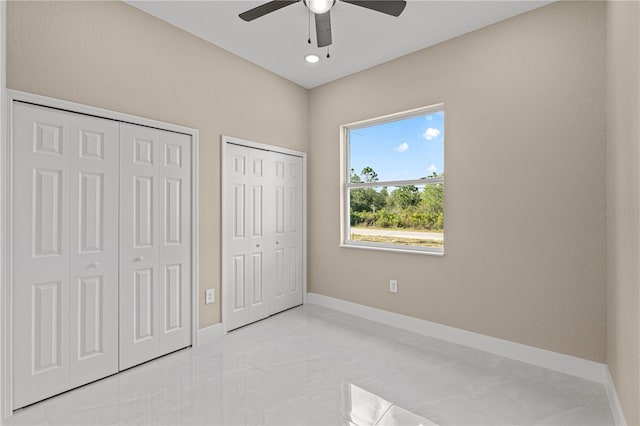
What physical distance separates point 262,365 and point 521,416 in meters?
1.83

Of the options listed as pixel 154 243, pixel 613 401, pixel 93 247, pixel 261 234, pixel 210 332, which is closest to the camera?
pixel 613 401

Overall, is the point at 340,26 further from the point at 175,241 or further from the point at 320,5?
the point at 175,241

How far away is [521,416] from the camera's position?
85.4 inches

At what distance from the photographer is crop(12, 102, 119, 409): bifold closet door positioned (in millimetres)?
2236

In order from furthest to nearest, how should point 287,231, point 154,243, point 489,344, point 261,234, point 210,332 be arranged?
point 287,231 → point 261,234 → point 210,332 → point 489,344 → point 154,243

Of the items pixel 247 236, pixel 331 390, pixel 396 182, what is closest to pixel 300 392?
pixel 331 390

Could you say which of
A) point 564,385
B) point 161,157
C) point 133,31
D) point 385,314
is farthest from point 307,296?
point 133,31

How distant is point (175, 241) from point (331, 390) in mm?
1789

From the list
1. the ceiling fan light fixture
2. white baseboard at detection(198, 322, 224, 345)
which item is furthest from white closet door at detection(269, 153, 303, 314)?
the ceiling fan light fixture

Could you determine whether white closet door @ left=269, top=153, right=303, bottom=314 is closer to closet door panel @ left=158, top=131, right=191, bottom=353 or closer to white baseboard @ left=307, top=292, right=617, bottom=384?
white baseboard @ left=307, top=292, right=617, bottom=384

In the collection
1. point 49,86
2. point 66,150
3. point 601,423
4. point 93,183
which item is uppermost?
point 49,86

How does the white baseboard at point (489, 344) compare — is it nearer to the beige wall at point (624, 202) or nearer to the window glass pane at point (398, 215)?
the beige wall at point (624, 202)

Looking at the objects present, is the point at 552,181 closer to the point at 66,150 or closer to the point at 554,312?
the point at 554,312

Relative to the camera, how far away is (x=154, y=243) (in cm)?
292
